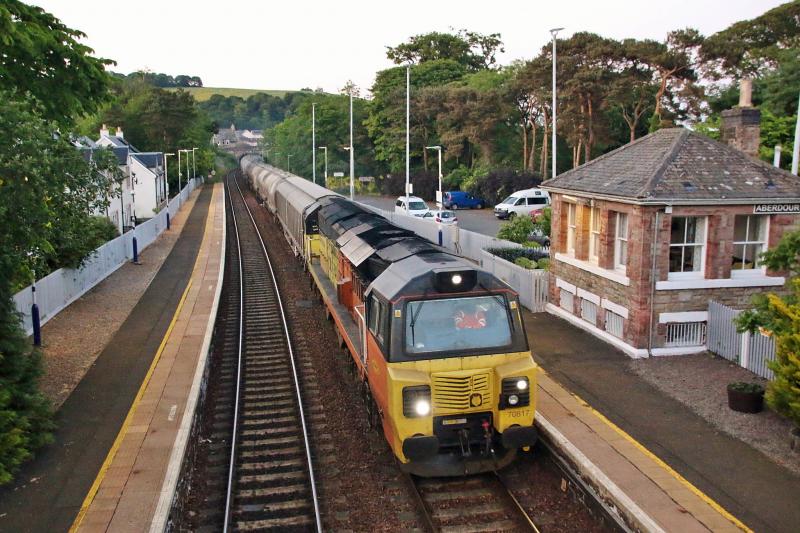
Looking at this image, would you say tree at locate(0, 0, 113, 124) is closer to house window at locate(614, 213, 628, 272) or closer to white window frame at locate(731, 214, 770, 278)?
house window at locate(614, 213, 628, 272)

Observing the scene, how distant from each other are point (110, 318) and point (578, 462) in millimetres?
15708

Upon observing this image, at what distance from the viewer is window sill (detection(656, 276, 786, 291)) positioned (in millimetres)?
15445

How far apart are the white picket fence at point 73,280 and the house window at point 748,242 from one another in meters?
15.1

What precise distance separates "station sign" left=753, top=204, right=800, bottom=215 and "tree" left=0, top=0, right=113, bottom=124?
15465mm

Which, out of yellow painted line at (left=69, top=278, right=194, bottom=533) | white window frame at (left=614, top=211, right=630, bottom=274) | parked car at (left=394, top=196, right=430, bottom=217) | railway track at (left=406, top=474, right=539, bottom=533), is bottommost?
railway track at (left=406, top=474, right=539, bottom=533)

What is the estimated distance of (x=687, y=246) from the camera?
51.9 feet

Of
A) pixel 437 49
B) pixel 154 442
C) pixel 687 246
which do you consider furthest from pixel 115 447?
pixel 437 49

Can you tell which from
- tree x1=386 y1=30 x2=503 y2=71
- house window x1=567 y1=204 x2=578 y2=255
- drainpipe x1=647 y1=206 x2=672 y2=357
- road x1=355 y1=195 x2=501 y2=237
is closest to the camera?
drainpipe x1=647 y1=206 x2=672 y2=357

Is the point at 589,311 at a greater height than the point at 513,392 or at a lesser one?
lesser

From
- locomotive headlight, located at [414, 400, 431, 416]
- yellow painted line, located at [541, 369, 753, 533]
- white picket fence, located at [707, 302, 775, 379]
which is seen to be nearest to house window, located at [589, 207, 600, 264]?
white picket fence, located at [707, 302, 775, 379]

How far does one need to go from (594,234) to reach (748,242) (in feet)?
11.9

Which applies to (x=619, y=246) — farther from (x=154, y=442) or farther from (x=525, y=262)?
(x=154, y=442)

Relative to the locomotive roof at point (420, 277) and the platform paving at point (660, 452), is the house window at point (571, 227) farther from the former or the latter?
the locomotive roof at point (420, 277)

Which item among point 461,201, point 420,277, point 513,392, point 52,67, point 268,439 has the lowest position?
point 268,439
